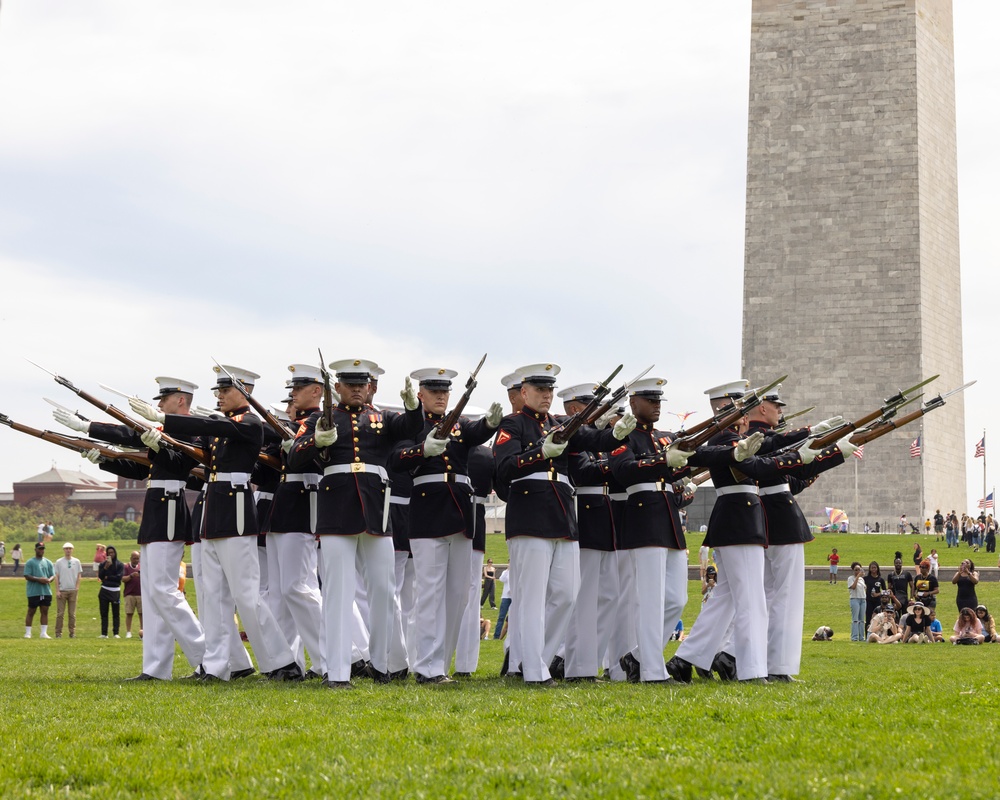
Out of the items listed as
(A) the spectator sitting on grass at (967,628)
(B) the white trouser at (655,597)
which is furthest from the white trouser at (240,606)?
(A) the spectator sitting on grass at (967,628)

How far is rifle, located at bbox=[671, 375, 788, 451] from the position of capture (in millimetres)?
9359

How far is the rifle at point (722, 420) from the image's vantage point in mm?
9359

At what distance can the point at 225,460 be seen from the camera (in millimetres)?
9719

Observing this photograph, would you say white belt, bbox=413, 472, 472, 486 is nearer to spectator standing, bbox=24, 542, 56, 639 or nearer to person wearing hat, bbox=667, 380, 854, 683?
person wearing hat, bbox=667, 380, 854, 683

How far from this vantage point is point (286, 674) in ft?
31.7

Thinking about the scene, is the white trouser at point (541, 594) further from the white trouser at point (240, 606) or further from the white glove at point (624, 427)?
the white trouser at point (240, 606)

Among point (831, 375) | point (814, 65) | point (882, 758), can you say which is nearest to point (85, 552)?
point (831, 375)

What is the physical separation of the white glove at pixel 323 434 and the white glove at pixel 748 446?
264 cm

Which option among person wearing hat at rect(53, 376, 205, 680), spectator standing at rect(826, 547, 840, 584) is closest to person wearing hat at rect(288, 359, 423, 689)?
person wearing hat at rect(53, 376, 205, 680)

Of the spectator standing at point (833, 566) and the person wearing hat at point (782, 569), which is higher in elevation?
the spectator standing at point (833, 566)

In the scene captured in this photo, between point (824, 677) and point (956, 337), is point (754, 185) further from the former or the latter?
point (824, 677)

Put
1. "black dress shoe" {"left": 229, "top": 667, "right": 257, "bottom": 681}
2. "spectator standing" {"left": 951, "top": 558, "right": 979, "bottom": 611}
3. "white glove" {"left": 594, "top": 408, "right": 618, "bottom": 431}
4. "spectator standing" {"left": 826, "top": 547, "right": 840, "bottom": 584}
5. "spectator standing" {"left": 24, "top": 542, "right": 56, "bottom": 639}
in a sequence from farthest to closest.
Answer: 1. "spectator standing" {"left": 826, "top": 547, "right": 840, "bottom": 584}
2. "spectator standing" {"left": 24, "top": 542, "right": 56, "bottom": 639}
3. "spectator standing" {"left": 951, "top": 558, "right": 979, "bottom": 611}
4. "white glove" {"left": 594, "top": 408, "right": 618, "bottom": 431}
5. "black dress shoe" {"left": 229, "top": 667, "right": 257, "bottom": 681}

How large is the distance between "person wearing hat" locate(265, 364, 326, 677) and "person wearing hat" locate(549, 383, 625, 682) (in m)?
1.76

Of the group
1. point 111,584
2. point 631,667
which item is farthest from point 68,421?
point 111,584
